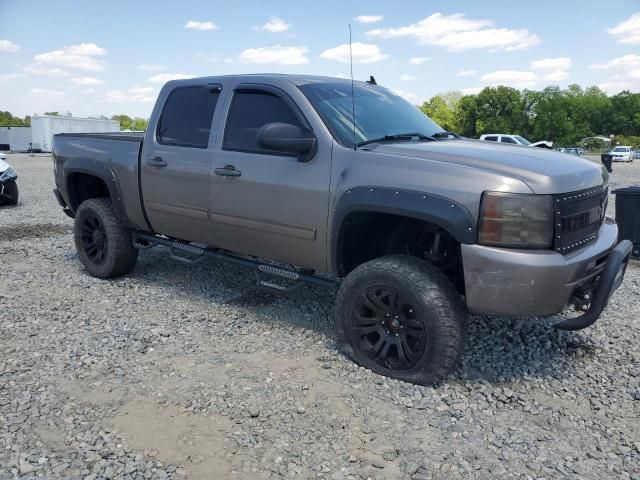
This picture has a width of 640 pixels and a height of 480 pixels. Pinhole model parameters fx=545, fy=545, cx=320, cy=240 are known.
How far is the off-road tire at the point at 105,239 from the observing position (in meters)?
5.41

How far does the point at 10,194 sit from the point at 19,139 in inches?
1589

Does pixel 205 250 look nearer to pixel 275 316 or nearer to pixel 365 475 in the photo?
pixel 275 316

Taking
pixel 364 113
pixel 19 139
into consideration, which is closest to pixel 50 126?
pixel 19 139

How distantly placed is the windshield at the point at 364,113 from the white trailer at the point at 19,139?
48.4m

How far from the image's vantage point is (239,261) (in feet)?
14.8

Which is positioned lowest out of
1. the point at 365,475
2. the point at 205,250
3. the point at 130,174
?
the point at 365,475

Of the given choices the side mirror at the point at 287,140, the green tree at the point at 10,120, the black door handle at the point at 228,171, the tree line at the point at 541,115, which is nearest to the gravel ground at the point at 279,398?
the black door handle at the point at 228,171

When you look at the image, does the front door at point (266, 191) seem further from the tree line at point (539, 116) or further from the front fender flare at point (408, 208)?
the tree line at point (539, 116)

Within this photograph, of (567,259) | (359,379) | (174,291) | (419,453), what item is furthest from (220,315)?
(567,259)

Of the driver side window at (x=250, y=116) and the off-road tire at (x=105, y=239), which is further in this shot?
the off-road tire at (x=105, y=239)

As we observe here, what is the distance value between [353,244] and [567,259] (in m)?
1.38

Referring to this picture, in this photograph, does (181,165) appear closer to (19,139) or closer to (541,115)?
(19,139)

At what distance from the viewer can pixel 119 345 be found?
4.05 metres

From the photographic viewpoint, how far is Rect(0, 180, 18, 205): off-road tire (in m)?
11.3
